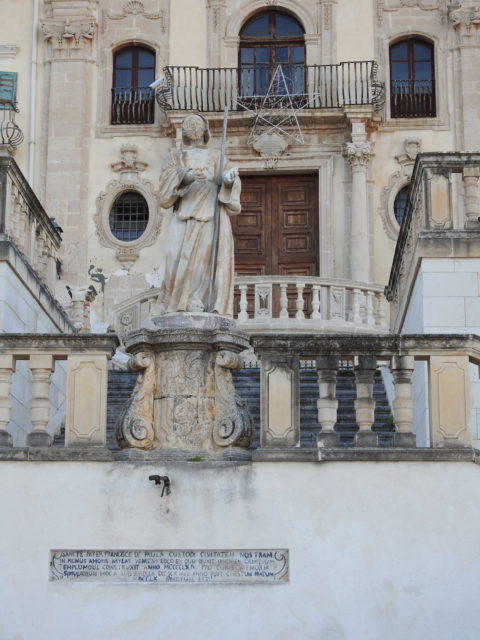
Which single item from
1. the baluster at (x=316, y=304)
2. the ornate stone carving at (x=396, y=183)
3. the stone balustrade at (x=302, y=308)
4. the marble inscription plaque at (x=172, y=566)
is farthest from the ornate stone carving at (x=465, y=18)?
the marble inscription plaque at (x=172, y=566)

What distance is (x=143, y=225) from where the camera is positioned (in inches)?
1139

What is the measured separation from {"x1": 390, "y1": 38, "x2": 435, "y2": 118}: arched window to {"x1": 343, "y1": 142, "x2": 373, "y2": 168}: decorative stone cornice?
1.15 metres

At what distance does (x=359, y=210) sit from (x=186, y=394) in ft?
52.0

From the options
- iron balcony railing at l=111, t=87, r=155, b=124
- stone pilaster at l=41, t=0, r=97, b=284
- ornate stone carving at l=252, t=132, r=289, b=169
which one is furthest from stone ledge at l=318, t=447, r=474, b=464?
iron balcony railing at l=111, t=87, r=155, b=124

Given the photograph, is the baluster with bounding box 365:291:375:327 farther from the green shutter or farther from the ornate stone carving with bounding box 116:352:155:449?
the ornate stone carving with bounding box 116:352:155:449

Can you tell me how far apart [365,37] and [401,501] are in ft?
61.8

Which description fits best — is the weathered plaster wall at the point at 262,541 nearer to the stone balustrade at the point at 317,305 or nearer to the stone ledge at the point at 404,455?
the stone ledge at the point at 404,455

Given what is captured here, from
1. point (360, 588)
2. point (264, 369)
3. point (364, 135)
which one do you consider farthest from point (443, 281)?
point (364, 135)

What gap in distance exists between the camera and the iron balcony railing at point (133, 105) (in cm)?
2928

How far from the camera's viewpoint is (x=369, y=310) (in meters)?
23.5

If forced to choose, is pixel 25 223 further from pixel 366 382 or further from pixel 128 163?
pixel 128 163

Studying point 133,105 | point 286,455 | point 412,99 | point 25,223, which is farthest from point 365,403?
point 133,105

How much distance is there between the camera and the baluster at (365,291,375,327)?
2318 cm

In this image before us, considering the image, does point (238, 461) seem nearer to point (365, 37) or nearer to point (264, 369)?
point (264, 369)
